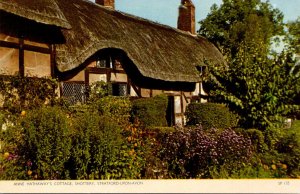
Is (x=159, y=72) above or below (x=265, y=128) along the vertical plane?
above

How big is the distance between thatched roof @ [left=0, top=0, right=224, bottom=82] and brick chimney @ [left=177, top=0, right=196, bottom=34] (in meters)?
4.11

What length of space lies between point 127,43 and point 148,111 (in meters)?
2.80

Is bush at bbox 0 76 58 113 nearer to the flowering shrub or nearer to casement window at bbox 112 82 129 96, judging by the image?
casement window at bbox 112 82 129 96

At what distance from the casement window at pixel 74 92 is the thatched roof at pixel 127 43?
0.80 meters

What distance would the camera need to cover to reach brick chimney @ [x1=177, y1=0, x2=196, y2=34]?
2284 cm

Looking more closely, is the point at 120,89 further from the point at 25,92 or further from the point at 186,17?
the point at 186,17

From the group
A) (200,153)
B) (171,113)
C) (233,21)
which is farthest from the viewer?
(233,21)

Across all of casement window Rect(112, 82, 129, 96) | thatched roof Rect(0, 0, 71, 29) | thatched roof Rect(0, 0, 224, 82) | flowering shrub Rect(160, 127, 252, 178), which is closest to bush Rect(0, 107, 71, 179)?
flowering shrub Rect(160, 127, 252, 178)

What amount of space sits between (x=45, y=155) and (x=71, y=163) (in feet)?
1.89

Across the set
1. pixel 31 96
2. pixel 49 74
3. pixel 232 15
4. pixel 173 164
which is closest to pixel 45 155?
pixel 173 164

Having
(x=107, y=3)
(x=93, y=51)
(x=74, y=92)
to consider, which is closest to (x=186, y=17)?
(x=107, y=3)

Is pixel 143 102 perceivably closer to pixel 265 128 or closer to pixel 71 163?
pixel 265 128

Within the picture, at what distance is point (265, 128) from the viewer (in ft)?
30.4

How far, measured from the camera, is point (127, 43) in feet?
41.5
